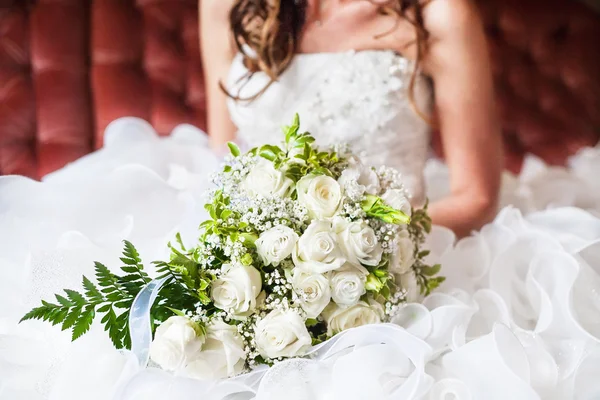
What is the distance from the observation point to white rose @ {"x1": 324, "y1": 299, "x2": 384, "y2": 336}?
2.36 feet

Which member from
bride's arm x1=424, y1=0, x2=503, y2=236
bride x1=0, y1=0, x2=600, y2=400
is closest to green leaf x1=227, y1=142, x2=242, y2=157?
bride x1=0, y1=0, x2=600, y2=400

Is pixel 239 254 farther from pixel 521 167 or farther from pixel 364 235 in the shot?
pixel 521 167

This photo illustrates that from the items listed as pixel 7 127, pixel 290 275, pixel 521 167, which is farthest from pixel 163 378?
pixel 521 167

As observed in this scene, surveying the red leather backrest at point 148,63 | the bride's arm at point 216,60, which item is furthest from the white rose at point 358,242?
the red leather backrest at point 148,63

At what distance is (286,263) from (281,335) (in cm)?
9

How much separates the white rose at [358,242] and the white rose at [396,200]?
0.06 metres

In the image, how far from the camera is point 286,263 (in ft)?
2.33

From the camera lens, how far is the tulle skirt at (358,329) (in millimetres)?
662

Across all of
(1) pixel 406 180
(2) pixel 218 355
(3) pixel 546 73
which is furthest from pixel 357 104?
(3) pixel 546 73

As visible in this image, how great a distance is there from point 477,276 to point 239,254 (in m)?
0.48

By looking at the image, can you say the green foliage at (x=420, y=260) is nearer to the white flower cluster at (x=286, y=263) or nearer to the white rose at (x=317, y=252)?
the white flower cluster at (x=286, y=263)

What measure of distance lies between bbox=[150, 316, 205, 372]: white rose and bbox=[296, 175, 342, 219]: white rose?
0.64 feet

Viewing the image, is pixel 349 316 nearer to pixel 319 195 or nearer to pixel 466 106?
pixel 319 195

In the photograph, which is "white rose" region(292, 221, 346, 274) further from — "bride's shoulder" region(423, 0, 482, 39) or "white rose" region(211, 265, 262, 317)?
"bride's shoulder" region(423, 0, 482, 39)
